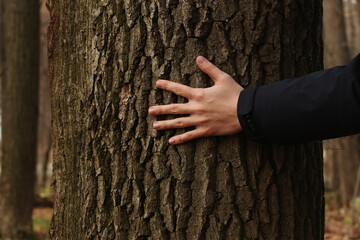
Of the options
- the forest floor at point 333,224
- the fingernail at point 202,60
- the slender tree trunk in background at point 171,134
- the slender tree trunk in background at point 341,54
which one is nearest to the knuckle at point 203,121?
the slender tree trunk in background at point 171,134

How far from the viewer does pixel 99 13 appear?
5.76 ft

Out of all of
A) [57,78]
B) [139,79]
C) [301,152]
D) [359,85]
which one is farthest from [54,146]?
[359,85]

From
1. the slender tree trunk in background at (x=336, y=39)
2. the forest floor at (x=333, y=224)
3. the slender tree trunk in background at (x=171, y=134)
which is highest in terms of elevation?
the slender tree trunk in background at (x=336, y=39)

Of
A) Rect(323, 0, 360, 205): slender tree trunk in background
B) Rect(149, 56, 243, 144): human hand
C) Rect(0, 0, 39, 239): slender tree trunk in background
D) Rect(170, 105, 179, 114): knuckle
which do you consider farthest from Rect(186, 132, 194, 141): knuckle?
Rect(323, 0, 360, 205): slender tree trunk in background

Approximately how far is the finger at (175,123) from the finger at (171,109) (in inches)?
1.4

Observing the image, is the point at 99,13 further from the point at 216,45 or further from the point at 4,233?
the point at 4,233

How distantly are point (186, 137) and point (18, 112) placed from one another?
573 cm

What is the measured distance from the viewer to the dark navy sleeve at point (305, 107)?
1440mm

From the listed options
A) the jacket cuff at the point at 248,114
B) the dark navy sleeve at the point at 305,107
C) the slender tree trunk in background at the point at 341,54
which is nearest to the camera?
the dark navy sleeve at the point at 305,107

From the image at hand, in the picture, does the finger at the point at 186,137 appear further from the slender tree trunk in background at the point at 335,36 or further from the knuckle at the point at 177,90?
the slender tree trunk in background at the point at 335,36

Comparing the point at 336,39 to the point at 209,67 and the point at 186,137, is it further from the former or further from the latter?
the point at 186,137

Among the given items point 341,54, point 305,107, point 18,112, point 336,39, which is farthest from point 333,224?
point 305,107

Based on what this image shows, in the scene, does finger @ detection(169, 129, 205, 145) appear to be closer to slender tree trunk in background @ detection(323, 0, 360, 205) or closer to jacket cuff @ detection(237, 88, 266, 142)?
jacket cuff @ detection(237, 88, 266, 142)

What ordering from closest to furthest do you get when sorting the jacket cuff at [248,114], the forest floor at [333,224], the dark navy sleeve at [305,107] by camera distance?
the dark navy sleeve at [305,107] → the jacket cuff at [248,114] → the forest floor at [333,224]
